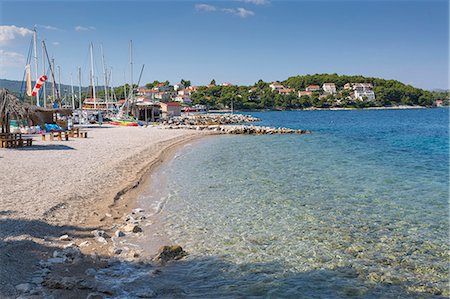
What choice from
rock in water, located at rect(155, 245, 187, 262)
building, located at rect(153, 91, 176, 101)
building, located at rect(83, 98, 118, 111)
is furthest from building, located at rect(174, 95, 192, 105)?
rock in water, located at rect(155, 245, 187, 262)

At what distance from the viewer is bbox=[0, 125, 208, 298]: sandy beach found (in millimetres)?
7379

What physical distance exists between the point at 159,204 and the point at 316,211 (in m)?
5.34

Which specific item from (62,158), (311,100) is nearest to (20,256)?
(62,158)

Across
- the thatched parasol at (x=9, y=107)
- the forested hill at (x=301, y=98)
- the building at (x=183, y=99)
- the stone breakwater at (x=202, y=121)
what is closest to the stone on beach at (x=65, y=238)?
the thatched parasol at (x=9, y=107)

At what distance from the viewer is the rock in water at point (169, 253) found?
8034 millimetres

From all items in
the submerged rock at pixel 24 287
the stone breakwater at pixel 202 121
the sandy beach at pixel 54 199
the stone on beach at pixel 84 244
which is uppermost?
the stone breakwater at pixel 202 121

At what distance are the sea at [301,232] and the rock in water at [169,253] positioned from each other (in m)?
0.24

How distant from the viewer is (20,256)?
277 inches

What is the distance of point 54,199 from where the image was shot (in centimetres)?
1159

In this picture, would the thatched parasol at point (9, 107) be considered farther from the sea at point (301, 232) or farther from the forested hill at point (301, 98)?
the forested hill at point (301, 98)

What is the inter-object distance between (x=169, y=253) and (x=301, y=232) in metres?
3.73

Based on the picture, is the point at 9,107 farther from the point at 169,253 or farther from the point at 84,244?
the point at 169,253

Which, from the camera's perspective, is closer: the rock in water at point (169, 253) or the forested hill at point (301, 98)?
the rock in water at point (169, 253)

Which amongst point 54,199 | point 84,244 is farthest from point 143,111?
point 84,244
